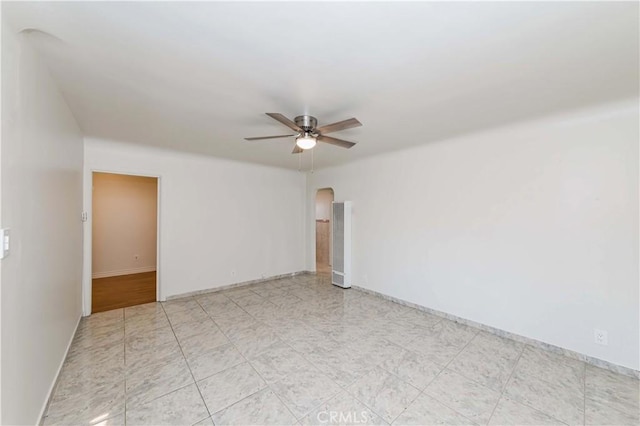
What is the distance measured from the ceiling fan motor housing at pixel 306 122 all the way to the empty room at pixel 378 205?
42mm

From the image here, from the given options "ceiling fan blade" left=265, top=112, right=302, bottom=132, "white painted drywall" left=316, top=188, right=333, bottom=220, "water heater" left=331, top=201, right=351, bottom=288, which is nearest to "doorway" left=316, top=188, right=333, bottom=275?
"white painted drywall" left=316, top=188, right=333, bottom=220

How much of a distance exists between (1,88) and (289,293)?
391 centimetres

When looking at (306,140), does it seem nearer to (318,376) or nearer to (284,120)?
(284,120)

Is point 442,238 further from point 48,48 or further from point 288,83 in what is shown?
point 48,48

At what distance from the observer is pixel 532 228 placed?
2.72m

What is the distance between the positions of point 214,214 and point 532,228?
4.57 metres

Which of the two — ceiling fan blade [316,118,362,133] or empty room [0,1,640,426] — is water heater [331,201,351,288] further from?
ceiling fan blade [316,118,362,133]

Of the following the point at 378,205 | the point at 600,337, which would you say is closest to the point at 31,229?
the point at 378,205

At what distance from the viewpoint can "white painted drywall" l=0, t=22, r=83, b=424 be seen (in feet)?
4.17

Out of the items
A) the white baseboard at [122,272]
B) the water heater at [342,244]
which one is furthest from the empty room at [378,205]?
the white baseboard at [122,272]

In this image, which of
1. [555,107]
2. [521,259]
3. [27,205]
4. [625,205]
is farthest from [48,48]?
[625,205]

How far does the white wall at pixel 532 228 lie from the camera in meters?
2.28

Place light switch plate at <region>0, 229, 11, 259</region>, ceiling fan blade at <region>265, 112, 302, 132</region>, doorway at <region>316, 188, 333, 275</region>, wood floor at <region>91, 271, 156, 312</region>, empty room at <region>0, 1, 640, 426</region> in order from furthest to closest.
A: doorway at <region>316, 188, 333, 275</region> < wood floor at <region>91, 271, 156, 312</region> < ceiling fan blade at <region>265, 112, 302, 132</region> < empty room at <region>0, 1, 640, 426</region> < light switch plate at <region>0, 229, 11, 259</region>

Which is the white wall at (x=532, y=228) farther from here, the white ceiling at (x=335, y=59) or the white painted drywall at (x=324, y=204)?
the white painted drywall at (x=324, y=204)
